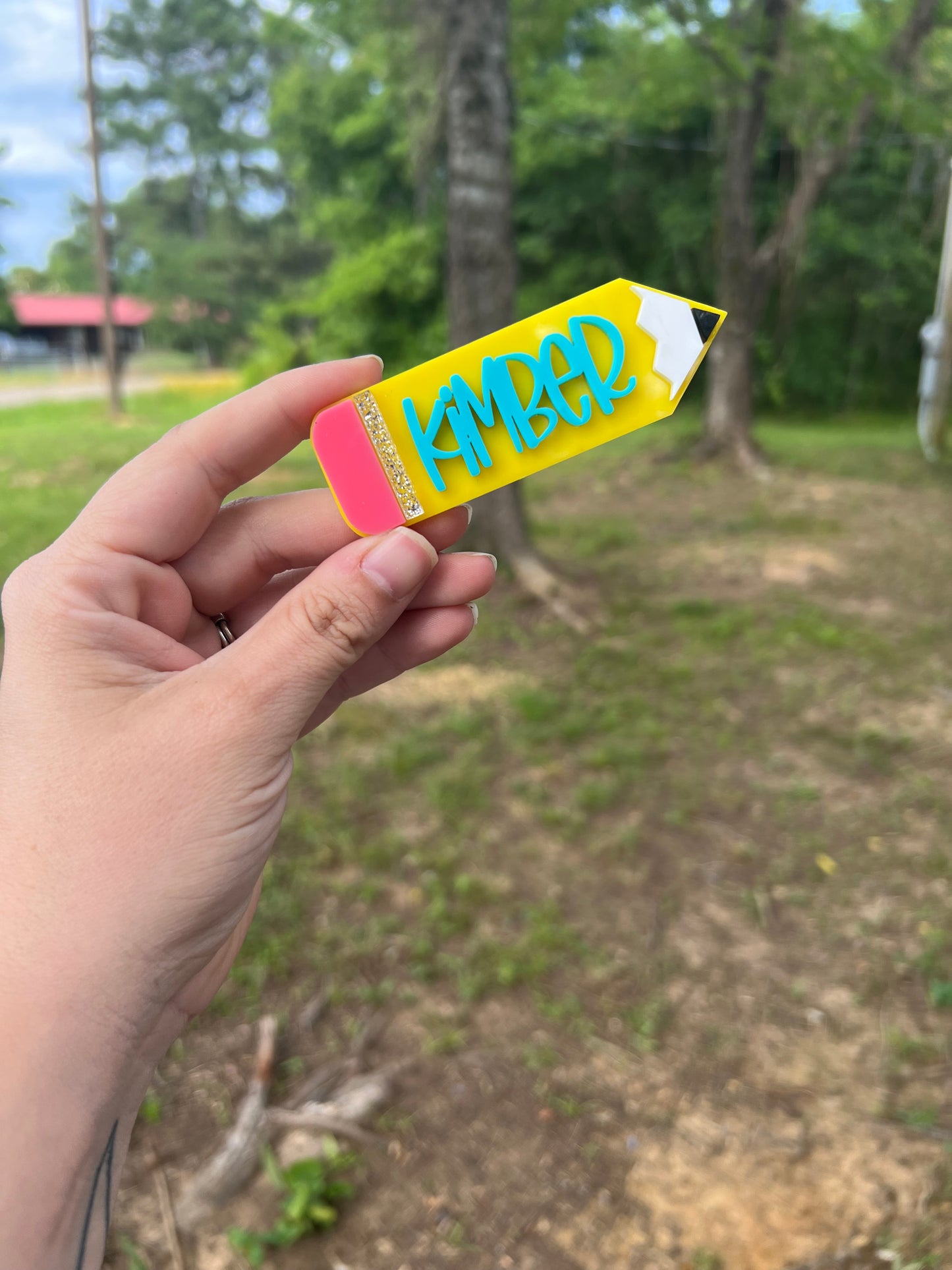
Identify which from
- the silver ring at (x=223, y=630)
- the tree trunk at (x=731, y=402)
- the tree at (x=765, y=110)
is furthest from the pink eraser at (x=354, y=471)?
the tree trunk at (x=731, y=402)

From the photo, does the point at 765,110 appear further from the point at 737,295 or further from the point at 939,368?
the point at 939,368

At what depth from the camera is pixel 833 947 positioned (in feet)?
8.84

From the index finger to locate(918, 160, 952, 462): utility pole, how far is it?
376 inches

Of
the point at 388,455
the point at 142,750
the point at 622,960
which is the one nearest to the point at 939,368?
the point at 622,960

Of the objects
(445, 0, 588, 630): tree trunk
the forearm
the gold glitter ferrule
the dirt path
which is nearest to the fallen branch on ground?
the forearm

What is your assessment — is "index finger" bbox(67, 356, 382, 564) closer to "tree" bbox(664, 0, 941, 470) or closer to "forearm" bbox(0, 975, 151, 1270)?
"forearm" bbox(0, 975, 151, 1270)

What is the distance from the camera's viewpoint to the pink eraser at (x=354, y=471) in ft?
4.57

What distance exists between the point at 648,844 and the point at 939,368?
8665mm

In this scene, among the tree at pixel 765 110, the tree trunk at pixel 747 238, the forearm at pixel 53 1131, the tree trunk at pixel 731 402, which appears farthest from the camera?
the tree trunk at pixel 731 402

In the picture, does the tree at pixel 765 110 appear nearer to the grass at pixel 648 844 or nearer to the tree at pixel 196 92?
the grass at pixel 648 844

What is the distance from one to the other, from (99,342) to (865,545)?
109 ft

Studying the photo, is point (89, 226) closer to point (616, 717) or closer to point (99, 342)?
point (99, 342)

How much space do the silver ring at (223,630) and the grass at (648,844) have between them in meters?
1.35

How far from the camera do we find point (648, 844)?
3188 millimetres
